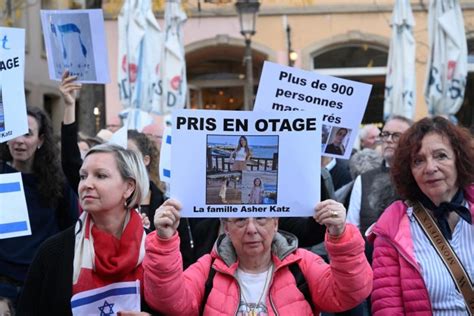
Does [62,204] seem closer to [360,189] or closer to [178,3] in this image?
[360,189]

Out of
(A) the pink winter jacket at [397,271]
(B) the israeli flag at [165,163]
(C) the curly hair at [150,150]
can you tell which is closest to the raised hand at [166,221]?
(A) the pink winter jacket at [397,271]

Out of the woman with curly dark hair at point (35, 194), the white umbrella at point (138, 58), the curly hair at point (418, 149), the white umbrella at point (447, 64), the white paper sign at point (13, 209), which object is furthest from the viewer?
the white umbrella at point (138, 58)

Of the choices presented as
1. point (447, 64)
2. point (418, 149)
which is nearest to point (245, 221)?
point (418, 149)

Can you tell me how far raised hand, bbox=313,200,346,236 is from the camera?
3.03 meters

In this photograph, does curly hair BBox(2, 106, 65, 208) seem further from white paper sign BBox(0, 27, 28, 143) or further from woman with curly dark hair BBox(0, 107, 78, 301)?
white paper sign BBox(0, 27, 28, 143)

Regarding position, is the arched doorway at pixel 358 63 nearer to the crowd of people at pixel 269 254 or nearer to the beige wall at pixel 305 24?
the beige wall at pixel 305 24

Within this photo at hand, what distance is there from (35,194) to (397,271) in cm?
217

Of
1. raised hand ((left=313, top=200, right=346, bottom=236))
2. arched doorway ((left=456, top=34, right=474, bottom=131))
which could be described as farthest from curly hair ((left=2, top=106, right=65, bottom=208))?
arched doorway ((left=456, top=34, right=474, bottom=131))

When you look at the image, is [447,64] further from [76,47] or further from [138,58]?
[76,47]

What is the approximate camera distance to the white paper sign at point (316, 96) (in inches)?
185

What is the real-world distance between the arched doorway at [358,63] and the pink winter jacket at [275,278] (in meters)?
18.6

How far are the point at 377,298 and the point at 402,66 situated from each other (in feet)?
31.6

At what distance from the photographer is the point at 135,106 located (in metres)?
11.4

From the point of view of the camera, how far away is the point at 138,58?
11.7 m
